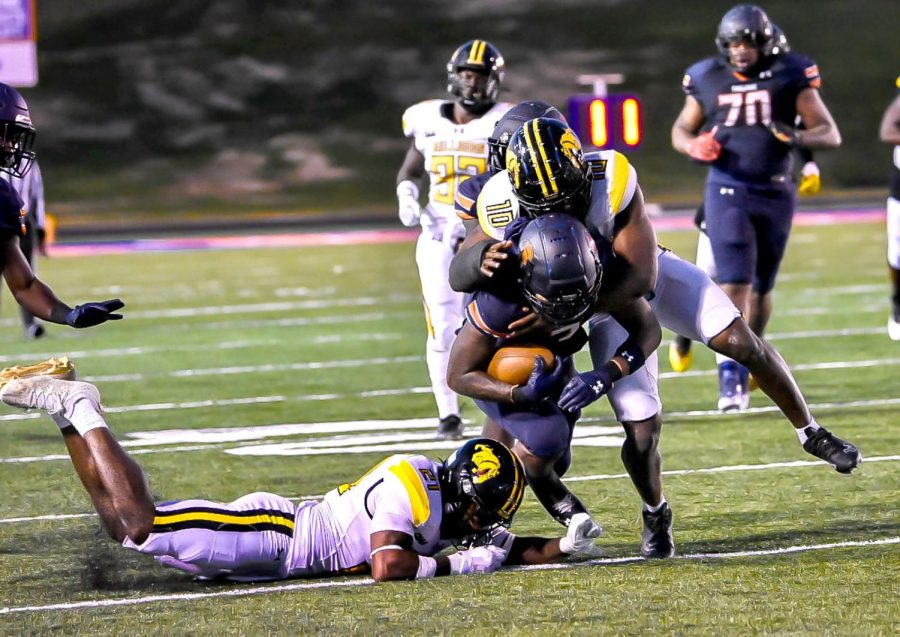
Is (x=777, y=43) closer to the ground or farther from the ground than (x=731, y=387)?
farther from the ground

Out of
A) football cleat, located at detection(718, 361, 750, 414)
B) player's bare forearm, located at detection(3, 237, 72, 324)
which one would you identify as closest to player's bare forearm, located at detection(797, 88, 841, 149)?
football cleat, located at detection(718, 361, 750, 414)

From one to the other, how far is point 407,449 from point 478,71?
6.53ft

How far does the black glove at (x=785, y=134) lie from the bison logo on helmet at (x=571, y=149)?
332 centimetres

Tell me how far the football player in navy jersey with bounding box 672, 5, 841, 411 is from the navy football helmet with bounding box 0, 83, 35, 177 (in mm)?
3794

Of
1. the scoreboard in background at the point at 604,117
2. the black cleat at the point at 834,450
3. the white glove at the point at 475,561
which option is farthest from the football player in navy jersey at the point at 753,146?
the scoreboard in background at the point at 604,117

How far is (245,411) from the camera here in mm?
8781

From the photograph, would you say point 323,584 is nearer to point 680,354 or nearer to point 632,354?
point 632,354

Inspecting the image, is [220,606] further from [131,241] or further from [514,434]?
[131,241]

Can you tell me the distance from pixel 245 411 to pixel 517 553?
12.8 ft

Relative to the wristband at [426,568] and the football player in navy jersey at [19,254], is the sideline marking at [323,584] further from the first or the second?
the football player in navy jersey at [19,254]

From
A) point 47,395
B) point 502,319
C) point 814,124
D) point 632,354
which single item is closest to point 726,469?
point 632,354

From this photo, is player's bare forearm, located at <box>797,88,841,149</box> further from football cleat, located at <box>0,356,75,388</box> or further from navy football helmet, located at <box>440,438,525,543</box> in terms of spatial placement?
football cleat, located at <box>0,356,75,388</box>

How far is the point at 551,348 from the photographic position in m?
5.18

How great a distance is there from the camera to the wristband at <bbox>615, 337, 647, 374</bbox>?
5067 millimetres
